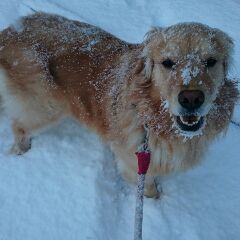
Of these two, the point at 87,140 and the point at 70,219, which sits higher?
the point at 87,140

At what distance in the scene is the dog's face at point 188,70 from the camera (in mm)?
3018

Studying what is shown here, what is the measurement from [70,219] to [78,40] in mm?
1883

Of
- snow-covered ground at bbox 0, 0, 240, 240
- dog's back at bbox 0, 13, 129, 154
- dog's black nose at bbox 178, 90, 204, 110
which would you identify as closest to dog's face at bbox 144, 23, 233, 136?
dog's black nose at bbox 178, 90, 204, 110

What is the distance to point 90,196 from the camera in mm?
4086

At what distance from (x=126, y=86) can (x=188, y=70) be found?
31.1 inches

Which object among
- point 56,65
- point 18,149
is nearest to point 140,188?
point 56,65

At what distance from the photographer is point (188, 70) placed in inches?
120

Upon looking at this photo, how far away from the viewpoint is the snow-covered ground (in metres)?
3.85

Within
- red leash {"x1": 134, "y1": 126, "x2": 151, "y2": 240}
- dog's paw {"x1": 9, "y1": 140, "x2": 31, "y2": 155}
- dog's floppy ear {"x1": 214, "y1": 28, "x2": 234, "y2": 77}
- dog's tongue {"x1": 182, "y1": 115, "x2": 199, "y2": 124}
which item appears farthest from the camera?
dog's paw {"x1": 9, "y1": 140, "x2": 31, "y2": 155}

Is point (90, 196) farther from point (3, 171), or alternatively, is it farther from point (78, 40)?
point (78, 40)

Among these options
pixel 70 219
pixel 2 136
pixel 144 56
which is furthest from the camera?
pixel 2 136

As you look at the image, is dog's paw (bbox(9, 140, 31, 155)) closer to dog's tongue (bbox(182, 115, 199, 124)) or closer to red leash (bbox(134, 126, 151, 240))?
red leash (bbox(134, 126, 151, 240))

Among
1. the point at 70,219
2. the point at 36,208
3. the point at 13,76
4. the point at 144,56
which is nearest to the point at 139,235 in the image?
the point at 70,219

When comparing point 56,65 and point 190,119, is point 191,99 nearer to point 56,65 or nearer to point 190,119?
point 190,119
